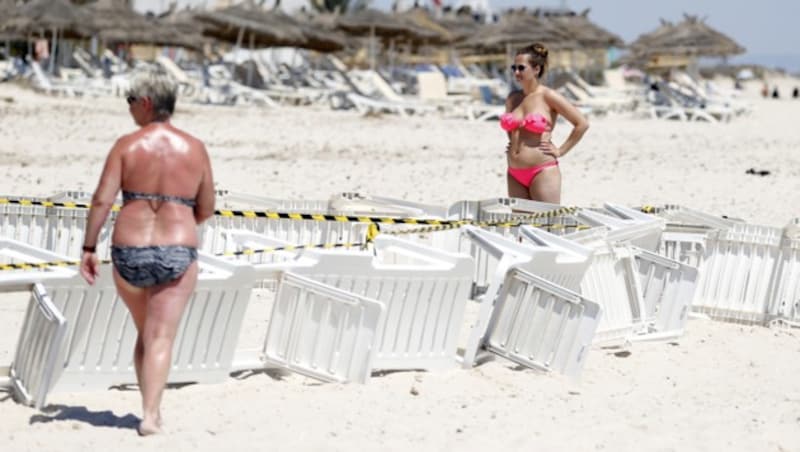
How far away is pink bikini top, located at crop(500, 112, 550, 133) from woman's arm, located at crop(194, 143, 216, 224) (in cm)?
351

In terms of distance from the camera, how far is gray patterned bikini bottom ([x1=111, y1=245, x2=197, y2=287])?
178 inches

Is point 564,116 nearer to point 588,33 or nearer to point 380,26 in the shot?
point 380,26

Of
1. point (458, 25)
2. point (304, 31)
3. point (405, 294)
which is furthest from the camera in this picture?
point (458, 25)

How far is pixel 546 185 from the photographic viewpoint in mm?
8156

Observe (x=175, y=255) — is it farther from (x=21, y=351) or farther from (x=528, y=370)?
(x=528, y=370)

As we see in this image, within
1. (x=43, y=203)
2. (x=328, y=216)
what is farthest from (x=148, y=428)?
(x=43, y=203)

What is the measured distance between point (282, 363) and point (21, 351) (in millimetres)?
1039

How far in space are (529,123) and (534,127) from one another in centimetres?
4

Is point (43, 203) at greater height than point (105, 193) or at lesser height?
lesser

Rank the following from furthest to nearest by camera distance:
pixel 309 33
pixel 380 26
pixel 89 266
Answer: pixel 380 26 → pixel 309 33 → pixel 89 266

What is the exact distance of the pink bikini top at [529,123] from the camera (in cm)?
795

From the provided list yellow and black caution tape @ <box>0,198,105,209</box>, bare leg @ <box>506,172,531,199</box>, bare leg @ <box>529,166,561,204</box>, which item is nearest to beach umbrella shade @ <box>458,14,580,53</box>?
bare leg @ <box>506,172,531,199</box>

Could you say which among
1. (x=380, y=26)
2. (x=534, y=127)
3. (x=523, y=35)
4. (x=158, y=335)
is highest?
(x=523, y=35)

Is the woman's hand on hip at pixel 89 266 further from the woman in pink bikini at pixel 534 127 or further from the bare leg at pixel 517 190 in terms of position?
the bare leg at pixel 517 190
